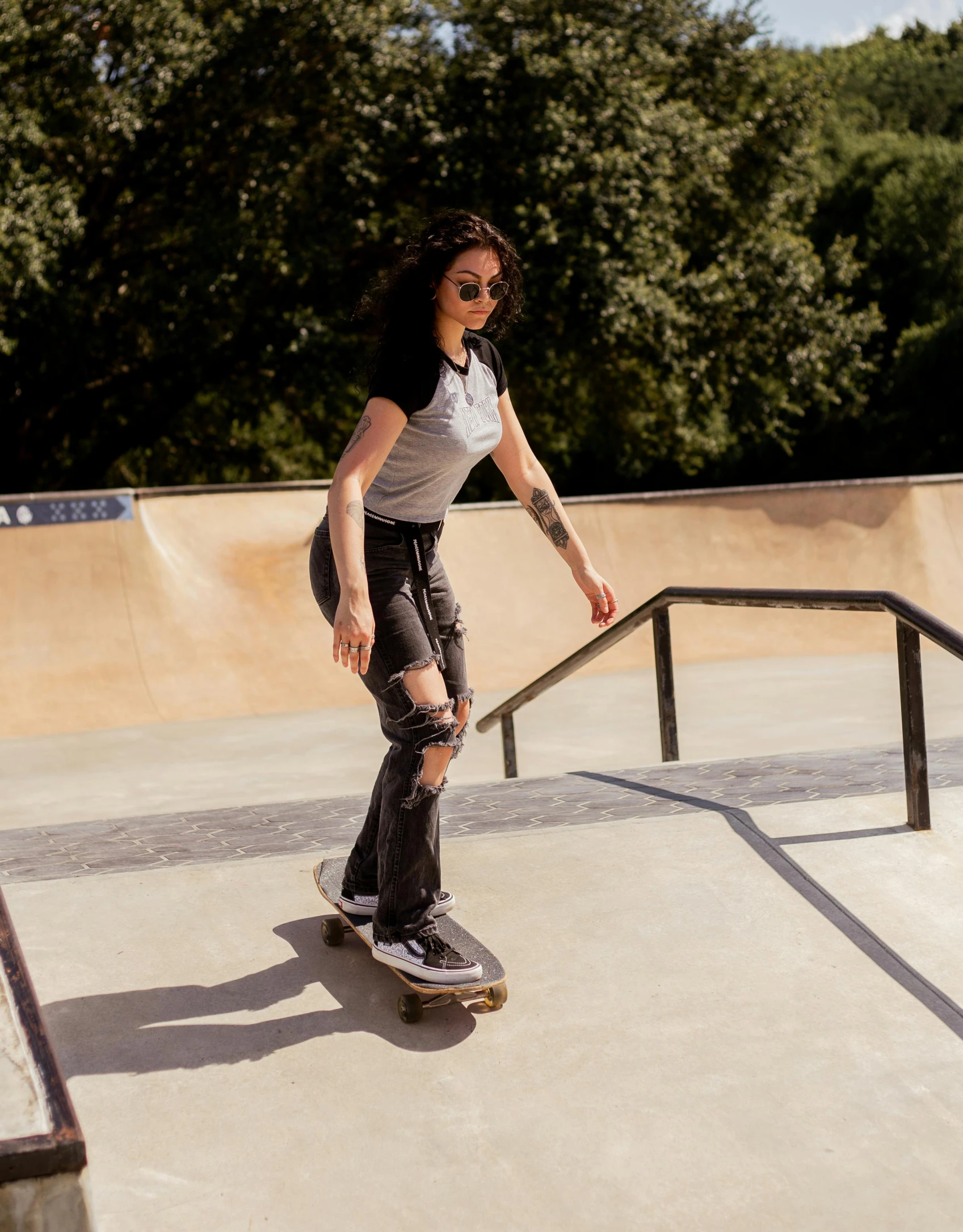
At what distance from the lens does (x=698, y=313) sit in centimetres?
1880

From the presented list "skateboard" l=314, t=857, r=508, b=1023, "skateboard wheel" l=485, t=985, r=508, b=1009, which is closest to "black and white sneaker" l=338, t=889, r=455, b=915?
"skateboard" l=314, t=857, r=508, b=1023

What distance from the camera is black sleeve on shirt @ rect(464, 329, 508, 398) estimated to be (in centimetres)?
276

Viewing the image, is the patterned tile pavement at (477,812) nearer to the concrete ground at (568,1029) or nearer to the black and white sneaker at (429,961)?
the concrete ground at (568,1029)

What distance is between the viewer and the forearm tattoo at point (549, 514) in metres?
3.05

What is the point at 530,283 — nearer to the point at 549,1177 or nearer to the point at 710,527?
the point at 710,527

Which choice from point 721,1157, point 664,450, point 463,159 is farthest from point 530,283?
point 721,1157

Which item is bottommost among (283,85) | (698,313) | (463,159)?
(698,313)

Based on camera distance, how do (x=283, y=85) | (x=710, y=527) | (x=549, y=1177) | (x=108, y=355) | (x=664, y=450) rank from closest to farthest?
1. (x=549, y=1177)
2. (x=710, y=527)
3. (x=283, y=85)
4. (x=108, y=355)
5. (x=664, y=450)

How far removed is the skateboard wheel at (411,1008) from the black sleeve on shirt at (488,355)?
141 cm

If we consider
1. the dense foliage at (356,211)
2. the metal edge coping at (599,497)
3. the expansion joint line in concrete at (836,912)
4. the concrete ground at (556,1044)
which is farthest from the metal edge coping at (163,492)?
the expansion joint line in concrete at (836,912)

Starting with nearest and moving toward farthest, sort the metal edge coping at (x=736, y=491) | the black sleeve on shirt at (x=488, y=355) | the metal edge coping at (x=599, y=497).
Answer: the black sleeve on shirt at (x=488, y=355)
the metal edge coping at (x=599, y=497)
the metal edge coping at (x=736, y=491)

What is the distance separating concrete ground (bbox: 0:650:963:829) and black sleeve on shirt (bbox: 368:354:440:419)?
4.30 m

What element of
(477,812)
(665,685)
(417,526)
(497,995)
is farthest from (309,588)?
(497,995)

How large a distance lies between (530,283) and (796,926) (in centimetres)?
1479
